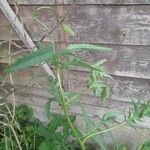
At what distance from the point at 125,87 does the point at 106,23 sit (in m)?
0.36

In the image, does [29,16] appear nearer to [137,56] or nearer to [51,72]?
[51,72]

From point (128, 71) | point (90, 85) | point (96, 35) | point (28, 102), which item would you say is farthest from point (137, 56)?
point (28, 102)

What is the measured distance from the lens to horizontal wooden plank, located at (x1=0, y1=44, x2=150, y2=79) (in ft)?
5.41

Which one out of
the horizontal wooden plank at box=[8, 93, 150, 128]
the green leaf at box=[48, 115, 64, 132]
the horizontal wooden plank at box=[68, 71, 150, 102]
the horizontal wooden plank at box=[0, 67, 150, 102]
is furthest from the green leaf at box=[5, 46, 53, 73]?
the horizontal wooden plank at box=[8, 93, 150, 128]

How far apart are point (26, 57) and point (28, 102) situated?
4.69 feet

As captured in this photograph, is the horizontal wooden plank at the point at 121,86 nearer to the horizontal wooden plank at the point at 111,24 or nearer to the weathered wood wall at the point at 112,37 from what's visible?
the weathered wood wall at the point at 112,37

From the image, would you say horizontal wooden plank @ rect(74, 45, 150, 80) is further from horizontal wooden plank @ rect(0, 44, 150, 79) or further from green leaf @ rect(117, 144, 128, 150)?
green leaf @ rect(117, 144, 128, 150)

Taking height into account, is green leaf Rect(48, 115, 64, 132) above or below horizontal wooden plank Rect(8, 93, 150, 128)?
above

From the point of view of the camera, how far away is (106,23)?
1658 mm

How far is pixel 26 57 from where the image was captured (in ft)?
2.71

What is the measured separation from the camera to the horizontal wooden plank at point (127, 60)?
5.41 ft

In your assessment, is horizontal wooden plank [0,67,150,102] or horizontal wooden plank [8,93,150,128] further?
horizontal wooden plank [8,93,150,128]

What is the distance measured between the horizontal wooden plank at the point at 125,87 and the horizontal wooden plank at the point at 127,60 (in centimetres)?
5

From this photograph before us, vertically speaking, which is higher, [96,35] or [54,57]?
[54,57]
